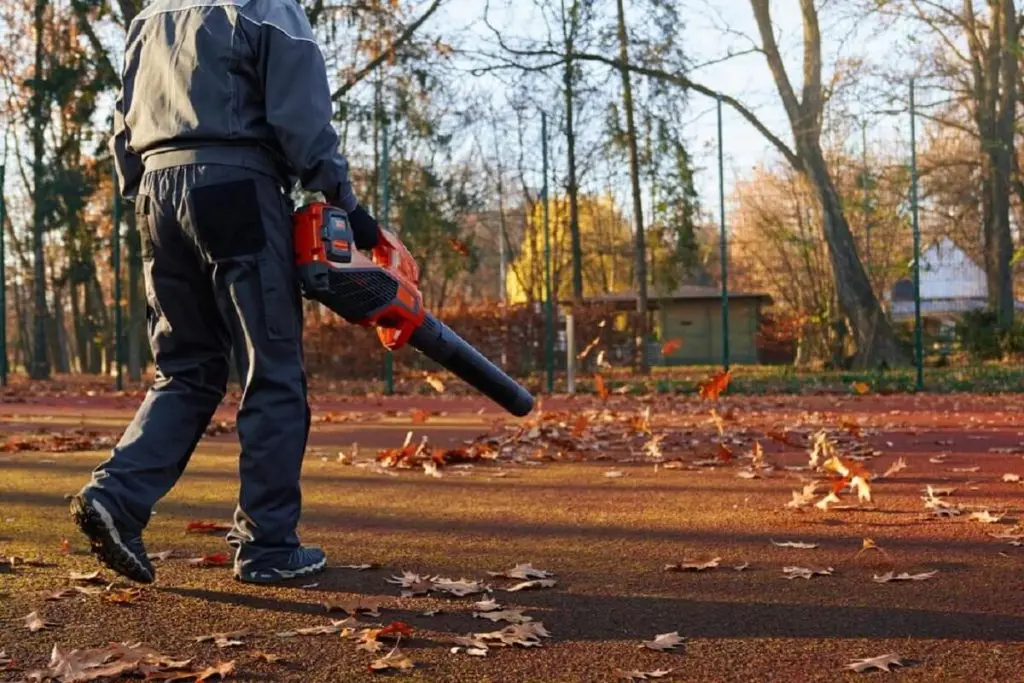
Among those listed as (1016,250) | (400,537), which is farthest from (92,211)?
(400,537)

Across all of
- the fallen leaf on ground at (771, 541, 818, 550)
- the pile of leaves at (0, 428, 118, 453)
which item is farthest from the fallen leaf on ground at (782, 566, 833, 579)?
the pile of leaves at (0, 428, 118, 453)

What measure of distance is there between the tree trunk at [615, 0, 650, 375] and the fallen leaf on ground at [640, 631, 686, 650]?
65.3 ft

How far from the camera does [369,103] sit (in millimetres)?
22719

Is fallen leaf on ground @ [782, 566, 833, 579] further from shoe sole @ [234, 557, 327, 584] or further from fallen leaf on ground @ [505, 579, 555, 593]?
shoe sole @ [234, 557, 327, 584]

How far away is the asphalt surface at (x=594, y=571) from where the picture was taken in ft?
9.61

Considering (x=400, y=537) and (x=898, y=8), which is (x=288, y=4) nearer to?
(x=400, y=537)

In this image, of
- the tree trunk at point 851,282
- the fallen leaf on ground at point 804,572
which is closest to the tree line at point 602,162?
the tree trunk at point 851,282

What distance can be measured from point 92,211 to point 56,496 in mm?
23572

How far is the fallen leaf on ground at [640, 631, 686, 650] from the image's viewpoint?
3.00 m

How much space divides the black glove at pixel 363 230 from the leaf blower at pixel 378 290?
3 centimetres

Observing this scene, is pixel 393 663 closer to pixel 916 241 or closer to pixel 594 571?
pixel 594 571

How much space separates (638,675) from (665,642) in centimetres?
29

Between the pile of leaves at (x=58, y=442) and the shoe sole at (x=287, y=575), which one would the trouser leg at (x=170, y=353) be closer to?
the shoe sole at (x=287, y=575)

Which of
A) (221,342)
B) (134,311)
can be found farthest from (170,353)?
(134,311)
